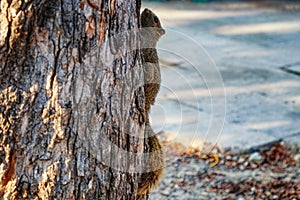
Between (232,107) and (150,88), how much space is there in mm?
3014

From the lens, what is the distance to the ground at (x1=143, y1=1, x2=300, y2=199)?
4305 millimetres

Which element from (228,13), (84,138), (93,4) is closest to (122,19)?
(93,4)

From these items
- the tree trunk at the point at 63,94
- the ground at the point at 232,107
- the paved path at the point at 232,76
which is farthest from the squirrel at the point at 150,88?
the paved path at the point at 232,76

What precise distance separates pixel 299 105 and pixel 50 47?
3704 millimetres

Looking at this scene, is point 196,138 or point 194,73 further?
point 194,73

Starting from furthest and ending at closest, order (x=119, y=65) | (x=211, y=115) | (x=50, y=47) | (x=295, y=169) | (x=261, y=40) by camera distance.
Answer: (x=261, y=40), (x=211, y=115), (x=295, y=169), (x=119, y=65), (x=50, y=47)

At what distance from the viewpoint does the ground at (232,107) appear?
169 inches

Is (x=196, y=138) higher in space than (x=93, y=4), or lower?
lower

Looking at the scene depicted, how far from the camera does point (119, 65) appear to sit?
2188 millimetres

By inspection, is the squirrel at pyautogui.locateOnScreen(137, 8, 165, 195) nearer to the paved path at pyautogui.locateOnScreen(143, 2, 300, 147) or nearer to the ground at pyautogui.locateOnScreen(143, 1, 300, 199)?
the ground at pyautogui.locateOnScreen(143, 1, 300, 199)

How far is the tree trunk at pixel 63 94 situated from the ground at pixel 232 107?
1.31 meters

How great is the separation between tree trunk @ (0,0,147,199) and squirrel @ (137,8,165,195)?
0.75ft

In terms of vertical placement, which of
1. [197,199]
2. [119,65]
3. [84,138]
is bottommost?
[197,199]

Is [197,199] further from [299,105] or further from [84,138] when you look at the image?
[84,138]
